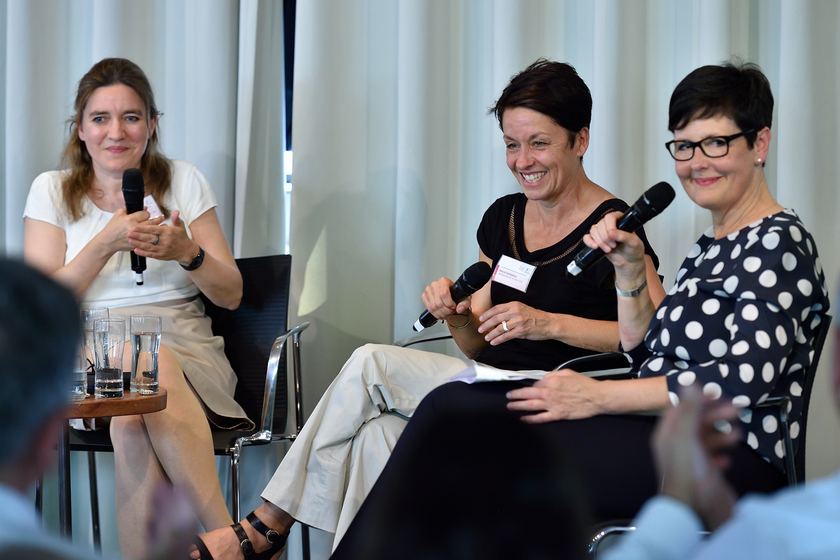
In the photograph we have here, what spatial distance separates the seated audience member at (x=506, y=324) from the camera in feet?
9.48

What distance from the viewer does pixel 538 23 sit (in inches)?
155

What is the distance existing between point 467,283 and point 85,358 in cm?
103

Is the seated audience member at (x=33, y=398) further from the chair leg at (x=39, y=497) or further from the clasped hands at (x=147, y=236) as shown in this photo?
the chair leg at (x=39, y=497)

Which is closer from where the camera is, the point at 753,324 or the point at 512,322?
the point at 753,324

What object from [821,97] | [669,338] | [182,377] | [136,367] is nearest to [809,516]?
[669,338]

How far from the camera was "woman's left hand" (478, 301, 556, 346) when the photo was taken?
2.88 m

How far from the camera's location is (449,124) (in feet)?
13.2

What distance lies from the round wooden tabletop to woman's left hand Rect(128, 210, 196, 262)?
69 cm

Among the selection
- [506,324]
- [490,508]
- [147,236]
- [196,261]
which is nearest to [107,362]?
[147,236]

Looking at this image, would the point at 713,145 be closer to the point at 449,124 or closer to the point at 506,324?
the point at 506,324

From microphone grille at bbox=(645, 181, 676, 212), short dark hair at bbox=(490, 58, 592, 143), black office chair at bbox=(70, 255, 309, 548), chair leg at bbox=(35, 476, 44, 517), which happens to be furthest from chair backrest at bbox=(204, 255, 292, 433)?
microphone grille at bbox=(645, 181, 676, 212)

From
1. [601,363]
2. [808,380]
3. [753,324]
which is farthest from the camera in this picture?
[601,363]

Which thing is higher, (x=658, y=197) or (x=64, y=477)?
(x=658, y=197)

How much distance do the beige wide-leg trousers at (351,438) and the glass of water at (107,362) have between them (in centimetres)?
55
